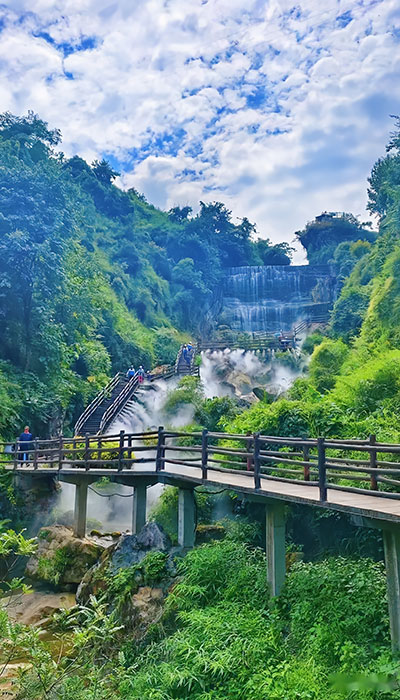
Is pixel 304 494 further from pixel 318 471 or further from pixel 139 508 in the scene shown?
pixel 139 508

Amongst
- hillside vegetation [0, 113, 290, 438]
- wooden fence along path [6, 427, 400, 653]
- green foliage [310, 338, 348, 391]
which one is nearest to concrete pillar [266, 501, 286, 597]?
wooden fence along path [6, 427, 400, 653]

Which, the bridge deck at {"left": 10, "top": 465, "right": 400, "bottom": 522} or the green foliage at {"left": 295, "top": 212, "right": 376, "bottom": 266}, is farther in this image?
the green foliage at {"left": 295, "top": 212, "right": 376, "bottom": 266}

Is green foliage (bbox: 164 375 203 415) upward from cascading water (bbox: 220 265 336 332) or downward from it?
downward

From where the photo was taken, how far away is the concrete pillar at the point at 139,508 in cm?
1123

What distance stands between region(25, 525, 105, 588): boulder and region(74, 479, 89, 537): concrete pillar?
502mm

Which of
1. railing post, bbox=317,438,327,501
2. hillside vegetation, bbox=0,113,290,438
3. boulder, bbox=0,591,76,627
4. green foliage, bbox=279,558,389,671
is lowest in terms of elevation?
boulder, bbox=0,591,76,627

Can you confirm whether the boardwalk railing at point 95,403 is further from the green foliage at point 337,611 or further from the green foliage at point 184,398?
the green foliage at point 337,611

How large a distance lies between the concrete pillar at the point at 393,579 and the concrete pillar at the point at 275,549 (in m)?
2.12

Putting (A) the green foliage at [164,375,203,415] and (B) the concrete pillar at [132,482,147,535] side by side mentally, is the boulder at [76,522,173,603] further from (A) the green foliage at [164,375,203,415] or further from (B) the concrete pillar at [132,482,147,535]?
(A) the green foliage at [164,375,203,415]

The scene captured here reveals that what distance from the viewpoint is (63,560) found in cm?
1171

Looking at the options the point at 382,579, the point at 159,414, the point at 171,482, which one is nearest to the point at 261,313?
the point at 159,414

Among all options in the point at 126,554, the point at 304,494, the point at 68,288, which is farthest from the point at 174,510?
the point at 68,288

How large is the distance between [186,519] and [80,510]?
184 inches

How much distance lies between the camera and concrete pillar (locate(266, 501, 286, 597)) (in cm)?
714
